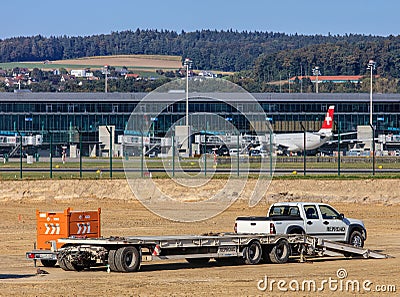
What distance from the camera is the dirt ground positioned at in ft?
65.2

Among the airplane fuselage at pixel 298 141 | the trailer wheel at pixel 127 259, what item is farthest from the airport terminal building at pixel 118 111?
the trailer wheel at pixel 127 259

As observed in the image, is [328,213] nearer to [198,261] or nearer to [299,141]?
[198,261]

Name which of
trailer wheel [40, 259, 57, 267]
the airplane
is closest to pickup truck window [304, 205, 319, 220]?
trailer wheel [40, 259, 57, 267]

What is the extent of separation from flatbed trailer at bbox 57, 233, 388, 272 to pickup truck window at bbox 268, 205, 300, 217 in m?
1.76

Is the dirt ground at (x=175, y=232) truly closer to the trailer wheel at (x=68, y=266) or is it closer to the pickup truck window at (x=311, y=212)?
the trailer wheel at (x=68, y=266)

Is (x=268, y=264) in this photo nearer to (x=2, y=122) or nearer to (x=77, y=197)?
(x=77, y=197)

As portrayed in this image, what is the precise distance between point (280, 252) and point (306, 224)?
2273 millimetres

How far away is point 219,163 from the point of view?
203 feet

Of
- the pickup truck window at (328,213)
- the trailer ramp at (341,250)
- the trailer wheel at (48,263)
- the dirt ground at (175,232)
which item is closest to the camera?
the dirt ground at (175,232)

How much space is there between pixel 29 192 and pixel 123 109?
2784 inches

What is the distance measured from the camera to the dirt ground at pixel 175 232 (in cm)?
1986

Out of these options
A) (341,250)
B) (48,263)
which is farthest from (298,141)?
(48,263)

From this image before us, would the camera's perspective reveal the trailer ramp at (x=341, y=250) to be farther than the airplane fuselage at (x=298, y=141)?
No

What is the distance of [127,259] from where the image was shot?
22297 millimetres
